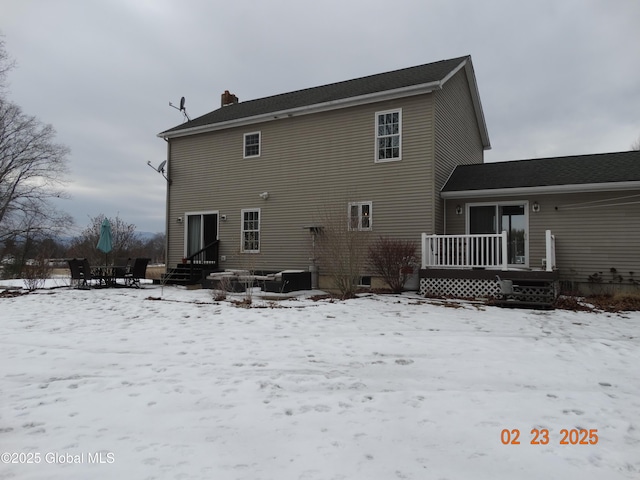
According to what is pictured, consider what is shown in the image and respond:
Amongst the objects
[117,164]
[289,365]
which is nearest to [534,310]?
[289,365]

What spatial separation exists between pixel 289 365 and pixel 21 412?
2329mm

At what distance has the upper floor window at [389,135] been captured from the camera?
1198 cm

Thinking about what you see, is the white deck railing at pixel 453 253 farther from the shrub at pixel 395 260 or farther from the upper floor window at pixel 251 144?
the upper floor window at pixel 251 144

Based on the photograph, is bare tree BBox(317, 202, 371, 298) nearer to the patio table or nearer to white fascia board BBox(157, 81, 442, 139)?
white fascia board BBox(157, 81, 442, 139)

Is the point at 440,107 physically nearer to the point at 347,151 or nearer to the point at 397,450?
the point at 347,151

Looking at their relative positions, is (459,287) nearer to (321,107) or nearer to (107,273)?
(321,107)

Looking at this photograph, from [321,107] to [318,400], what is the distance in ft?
36.2

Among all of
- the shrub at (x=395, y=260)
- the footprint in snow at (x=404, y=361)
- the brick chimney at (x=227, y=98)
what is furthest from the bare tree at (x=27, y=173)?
the footprint in snow at (x=404, y=361)

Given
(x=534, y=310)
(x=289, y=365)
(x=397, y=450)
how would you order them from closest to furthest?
1. (x=397, y=450)
2. (x=289, y=365)
3. (x=534, y=310)

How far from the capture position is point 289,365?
14.4 feet

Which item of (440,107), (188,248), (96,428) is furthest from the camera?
(188,248)

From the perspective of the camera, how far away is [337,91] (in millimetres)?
14180

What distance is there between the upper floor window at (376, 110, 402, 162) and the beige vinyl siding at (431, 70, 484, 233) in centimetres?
107

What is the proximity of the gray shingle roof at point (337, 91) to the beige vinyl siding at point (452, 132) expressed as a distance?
2.01 feet
